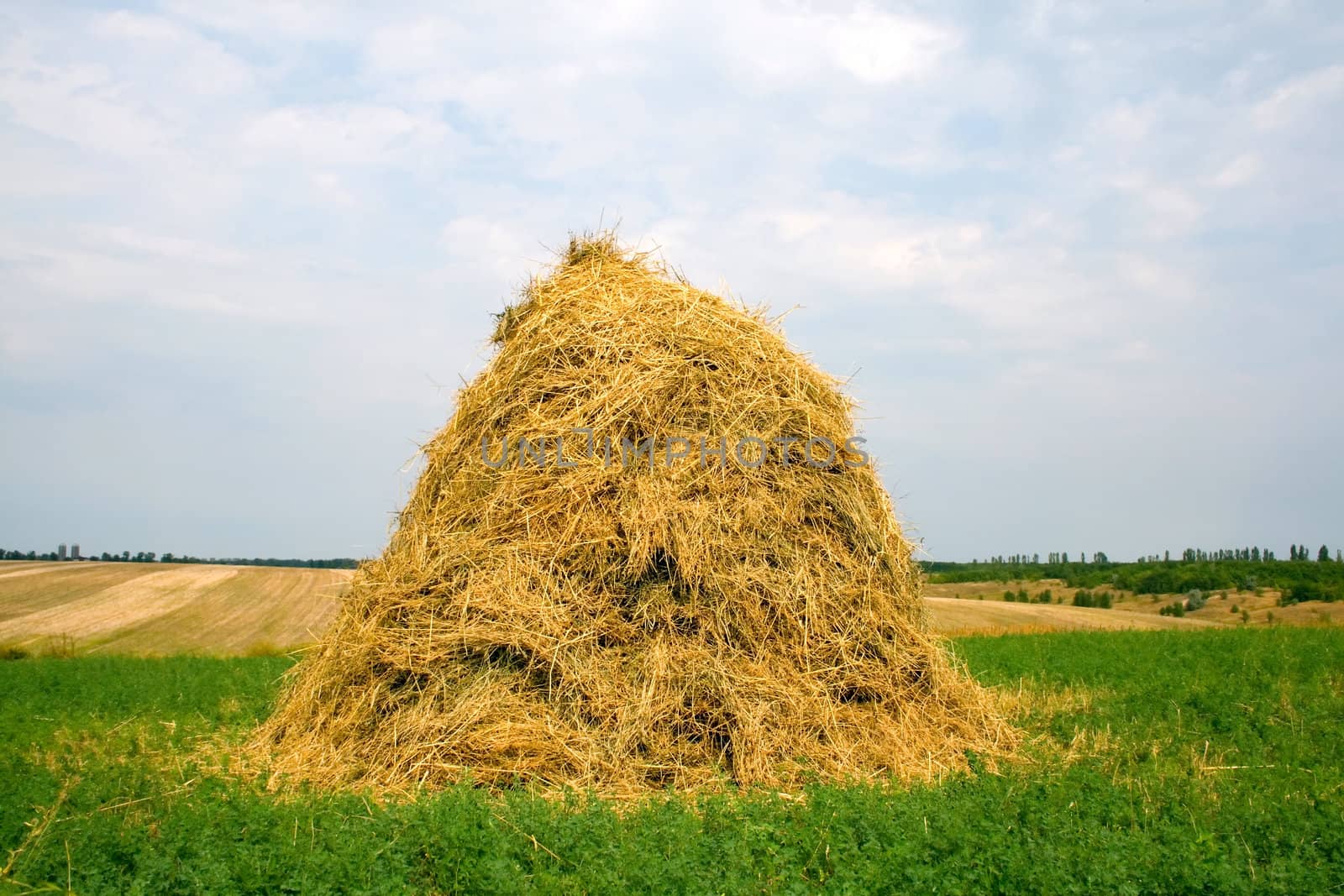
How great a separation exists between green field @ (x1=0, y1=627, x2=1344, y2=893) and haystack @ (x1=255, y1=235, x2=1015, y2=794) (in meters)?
0.64

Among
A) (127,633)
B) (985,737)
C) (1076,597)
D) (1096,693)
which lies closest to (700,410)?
(985,737)

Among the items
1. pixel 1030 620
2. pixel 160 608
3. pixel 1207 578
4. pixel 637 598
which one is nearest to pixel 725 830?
pixel 637 598

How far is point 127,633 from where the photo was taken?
22141 millimetres

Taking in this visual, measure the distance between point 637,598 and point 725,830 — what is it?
2588mm

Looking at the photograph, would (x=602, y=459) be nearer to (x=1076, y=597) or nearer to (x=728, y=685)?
(x=728, y=685)

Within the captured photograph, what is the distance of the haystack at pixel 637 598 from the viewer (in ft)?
22.0

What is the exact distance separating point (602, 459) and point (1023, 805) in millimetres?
4029

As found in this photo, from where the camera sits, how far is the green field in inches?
165

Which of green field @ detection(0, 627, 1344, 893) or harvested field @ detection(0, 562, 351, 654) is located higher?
green field @ detection(0, 627, 1344, 893)
